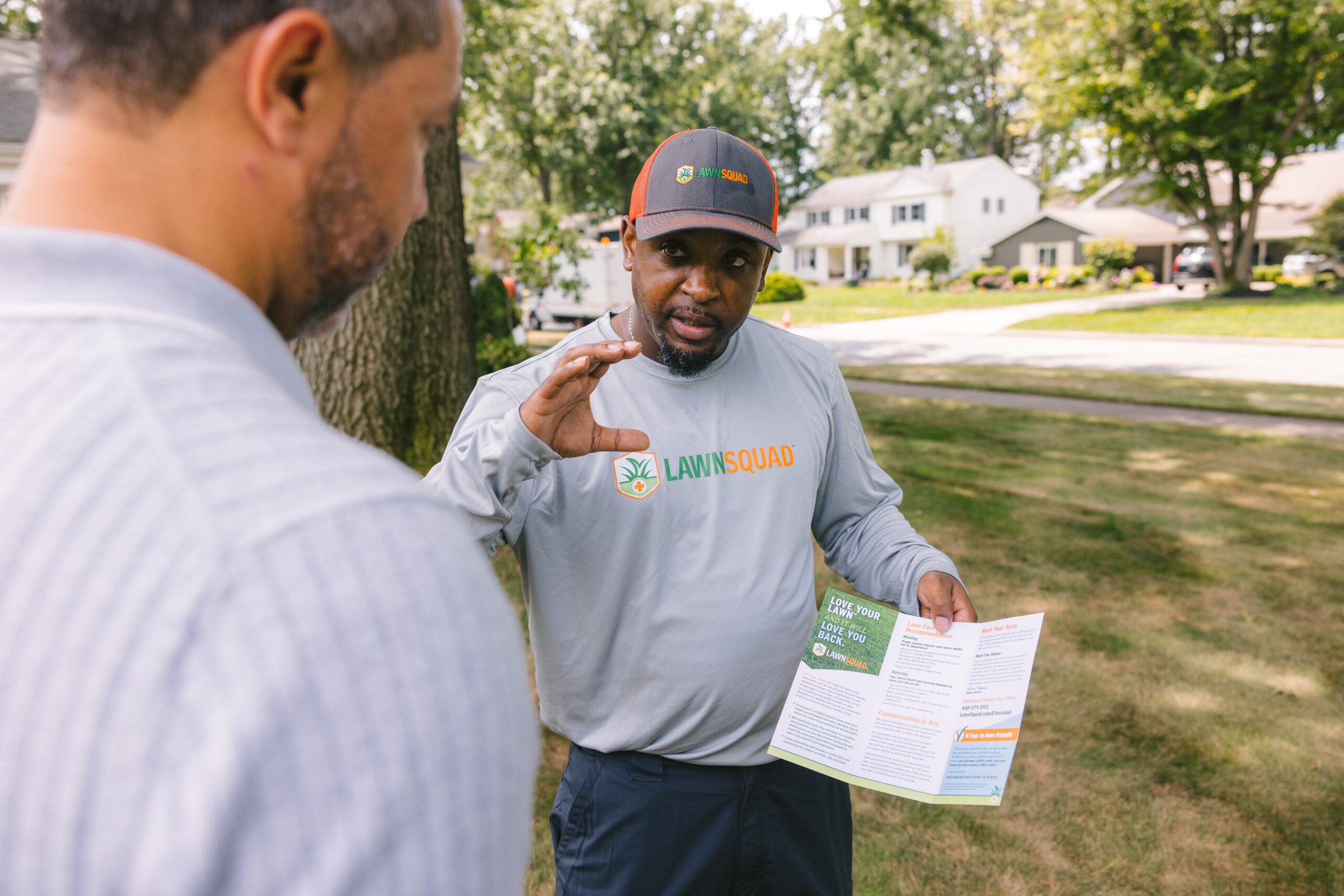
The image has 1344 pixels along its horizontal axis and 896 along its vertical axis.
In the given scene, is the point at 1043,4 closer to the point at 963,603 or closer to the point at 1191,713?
A: the point at 1191,713

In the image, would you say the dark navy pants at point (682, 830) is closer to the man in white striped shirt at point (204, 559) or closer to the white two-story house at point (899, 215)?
the man in white striped shirt at point (204, 559)

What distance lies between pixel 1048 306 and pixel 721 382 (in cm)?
2946

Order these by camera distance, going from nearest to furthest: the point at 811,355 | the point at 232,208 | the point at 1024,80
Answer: the point at 232,208 → the point at 811,355 → the point at 1024,80

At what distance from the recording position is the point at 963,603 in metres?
2.03

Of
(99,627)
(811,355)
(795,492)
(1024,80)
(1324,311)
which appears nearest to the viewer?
(99,627)

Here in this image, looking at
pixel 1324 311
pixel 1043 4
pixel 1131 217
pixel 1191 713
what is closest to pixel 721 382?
pixel 1191 713

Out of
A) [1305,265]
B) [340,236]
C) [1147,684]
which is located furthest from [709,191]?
[1305,265]

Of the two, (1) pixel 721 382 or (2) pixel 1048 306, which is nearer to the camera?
(1) pixel 721 382

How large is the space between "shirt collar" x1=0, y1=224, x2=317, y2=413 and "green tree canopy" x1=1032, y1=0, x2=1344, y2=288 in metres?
29.1

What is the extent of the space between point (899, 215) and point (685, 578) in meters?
53.8

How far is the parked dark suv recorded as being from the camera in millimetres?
34594

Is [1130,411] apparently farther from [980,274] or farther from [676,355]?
[980,274]

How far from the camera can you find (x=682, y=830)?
76.0 inches

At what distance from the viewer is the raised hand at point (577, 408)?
5.22 feet
